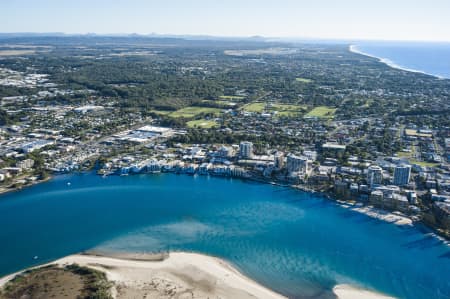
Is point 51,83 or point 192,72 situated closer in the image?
point 51,83

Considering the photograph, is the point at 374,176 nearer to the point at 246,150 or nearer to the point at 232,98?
the point at 246,150

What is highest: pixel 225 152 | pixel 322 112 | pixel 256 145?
pixel 322 112

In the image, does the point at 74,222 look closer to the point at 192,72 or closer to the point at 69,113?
the point at 69,113

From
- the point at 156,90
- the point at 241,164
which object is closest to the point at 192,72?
the point at 156,90

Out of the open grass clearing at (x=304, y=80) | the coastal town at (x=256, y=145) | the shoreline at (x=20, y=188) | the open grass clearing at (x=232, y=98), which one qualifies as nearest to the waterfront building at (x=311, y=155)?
the coastal town at (x=256, y=145)

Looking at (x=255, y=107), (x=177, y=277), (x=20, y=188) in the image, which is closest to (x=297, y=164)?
(x=177, y=277)

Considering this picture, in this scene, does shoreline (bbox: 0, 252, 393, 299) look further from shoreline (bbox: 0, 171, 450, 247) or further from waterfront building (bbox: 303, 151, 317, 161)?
waterfront building (bbox: 303, 151, 317, 161)

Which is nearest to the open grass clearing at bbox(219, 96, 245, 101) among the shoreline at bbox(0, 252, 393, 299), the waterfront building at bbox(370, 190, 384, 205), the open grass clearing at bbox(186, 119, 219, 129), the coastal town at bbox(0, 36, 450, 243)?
the coastal town at bbox(0, 36, 450, 243)
